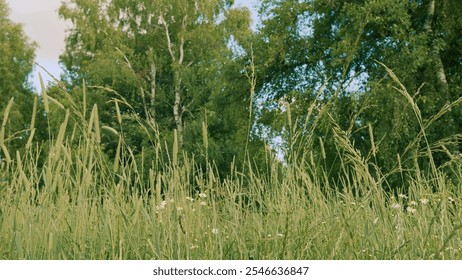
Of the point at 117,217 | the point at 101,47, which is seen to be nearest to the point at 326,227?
the point at 117,217

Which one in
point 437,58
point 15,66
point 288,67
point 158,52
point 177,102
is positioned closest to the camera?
point 437,58

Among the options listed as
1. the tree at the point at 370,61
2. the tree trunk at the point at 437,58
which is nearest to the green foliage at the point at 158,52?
the tree at the point at 370,61

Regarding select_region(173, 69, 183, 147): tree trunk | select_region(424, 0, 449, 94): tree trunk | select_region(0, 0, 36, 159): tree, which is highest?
select_region(0, 0, 36, 159): tree

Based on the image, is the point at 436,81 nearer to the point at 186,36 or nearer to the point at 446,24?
the point at 446,24

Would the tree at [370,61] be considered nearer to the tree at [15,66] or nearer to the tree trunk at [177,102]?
the tree trunk at [177,102]

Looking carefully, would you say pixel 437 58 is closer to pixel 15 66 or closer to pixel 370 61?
pixel 370 61

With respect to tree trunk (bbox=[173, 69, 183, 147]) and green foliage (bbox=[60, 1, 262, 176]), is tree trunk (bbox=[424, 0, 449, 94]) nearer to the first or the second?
green foliage (bbox=[60, 1, 262, 176])

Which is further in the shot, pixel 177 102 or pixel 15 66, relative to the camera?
pixel 15 66

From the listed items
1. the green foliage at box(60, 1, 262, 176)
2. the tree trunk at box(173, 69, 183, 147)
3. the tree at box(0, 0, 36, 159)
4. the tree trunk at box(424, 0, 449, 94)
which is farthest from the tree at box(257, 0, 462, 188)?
the tree at box(0, 0, 36, 159)

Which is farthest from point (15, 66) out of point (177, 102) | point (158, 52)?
point (177, 102)

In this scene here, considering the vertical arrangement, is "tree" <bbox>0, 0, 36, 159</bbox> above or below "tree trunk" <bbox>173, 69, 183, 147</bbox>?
above

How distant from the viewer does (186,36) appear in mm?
28625

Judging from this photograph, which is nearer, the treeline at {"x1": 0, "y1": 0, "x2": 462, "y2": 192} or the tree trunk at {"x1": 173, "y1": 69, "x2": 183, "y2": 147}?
the treeline at {"x1": 0, "y1": 0, "x2": 462, "y2": 192}

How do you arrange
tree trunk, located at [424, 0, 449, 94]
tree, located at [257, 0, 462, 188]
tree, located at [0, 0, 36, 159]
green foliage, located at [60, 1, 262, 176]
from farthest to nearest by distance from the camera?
1. tree, located at [0, 0, 36, 159]
2. green foliage, located at [60, 1, 262, 176]
3. tree trunk, located at [424, 0, 449, 94]
4. tree, located at [257, 0, 462, 188]
